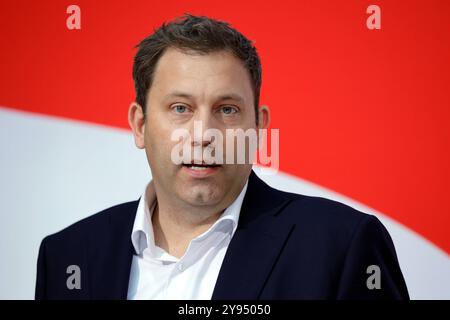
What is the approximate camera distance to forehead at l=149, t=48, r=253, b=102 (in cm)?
202

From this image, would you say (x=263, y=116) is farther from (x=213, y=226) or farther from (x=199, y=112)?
(x=213, y=226)

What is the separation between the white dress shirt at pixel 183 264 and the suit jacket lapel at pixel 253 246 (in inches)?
1.9

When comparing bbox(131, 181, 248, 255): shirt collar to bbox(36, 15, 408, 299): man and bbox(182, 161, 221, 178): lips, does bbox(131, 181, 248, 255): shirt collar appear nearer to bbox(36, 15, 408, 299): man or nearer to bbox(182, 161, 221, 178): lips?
bbox(36, 15, 408, 299): man

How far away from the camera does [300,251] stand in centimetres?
198

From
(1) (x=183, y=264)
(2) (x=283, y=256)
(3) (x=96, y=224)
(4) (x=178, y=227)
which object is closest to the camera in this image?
(2) (x=283, y=256)

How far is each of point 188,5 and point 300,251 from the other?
1.63 meters

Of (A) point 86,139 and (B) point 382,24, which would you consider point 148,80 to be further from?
(B) point 382,24

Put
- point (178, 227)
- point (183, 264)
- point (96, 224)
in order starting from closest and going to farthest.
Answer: point (183, 264)
point (178, 227)
point (96, 224)

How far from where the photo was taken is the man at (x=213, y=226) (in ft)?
6.39

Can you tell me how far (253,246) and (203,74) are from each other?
1.86 ft

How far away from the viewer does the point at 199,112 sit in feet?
6.63

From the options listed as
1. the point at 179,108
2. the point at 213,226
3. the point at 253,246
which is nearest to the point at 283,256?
the point at 253,246

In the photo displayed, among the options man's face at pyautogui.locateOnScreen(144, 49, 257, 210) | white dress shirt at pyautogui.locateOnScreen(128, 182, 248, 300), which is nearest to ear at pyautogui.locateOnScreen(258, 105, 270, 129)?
man's face at pyautogui.locateOnScreen(144, 49, 257, 210)

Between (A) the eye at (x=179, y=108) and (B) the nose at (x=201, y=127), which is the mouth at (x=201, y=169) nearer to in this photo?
(B) the nose at (x=201, y=127)
